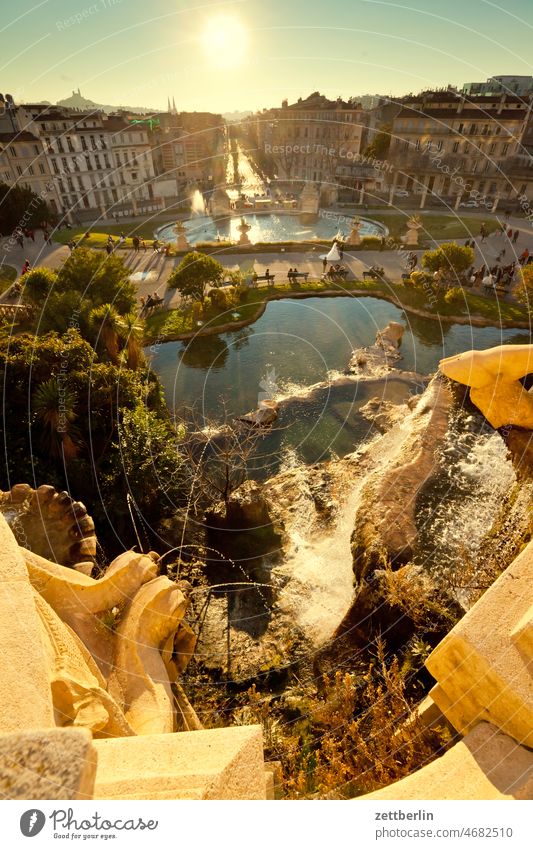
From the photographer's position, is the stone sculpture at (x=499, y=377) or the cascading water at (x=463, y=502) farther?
the stone sculpture at (x=499, y=377)

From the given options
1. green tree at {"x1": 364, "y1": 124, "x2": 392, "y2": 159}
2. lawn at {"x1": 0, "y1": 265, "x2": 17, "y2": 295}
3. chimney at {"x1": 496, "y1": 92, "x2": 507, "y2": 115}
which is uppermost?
chimney at {"x1": 496, "y1": 92, "x2": 507, "y2": 115}

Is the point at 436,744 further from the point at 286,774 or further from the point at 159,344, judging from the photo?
the point at 159,344

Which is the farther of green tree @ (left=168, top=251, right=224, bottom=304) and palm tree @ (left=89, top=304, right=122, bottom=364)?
green tree @ (left=168, top=251, right=224, bottom=304)

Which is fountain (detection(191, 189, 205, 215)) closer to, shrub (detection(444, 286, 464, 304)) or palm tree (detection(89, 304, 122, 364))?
shrub (detection(444, 286, 464, 304))

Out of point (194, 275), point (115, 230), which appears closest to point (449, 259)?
point (194, 275)

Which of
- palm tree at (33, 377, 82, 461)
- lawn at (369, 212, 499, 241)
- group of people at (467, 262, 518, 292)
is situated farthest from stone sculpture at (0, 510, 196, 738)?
lawn at (369, 212, 499, 241)

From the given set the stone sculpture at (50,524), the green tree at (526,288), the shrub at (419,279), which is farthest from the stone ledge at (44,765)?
the shrub at (419,279)

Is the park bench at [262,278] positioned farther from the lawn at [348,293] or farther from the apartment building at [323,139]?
the apartment building at [323,139]
